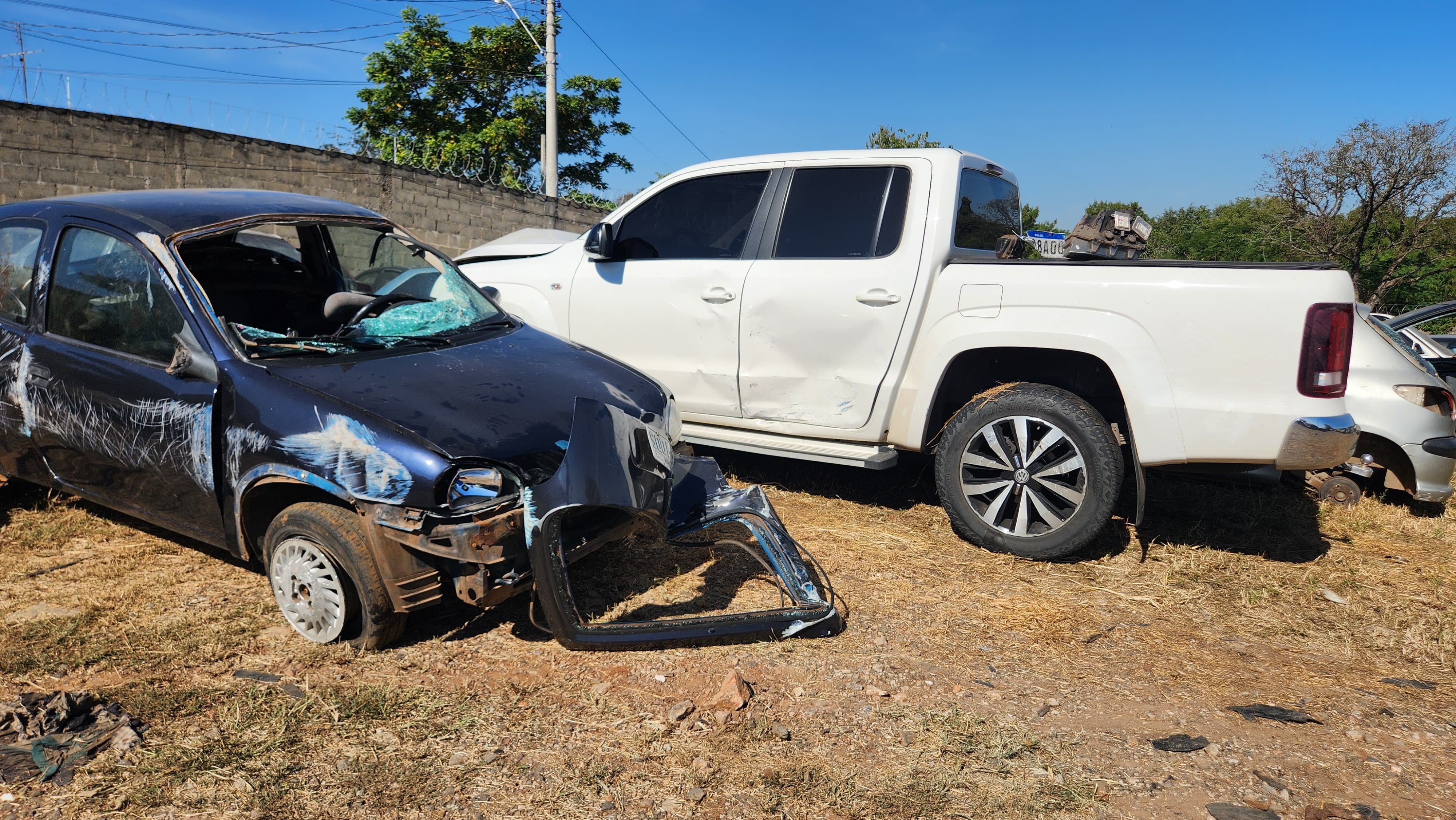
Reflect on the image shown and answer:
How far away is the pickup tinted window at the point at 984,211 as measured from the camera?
515 centimetres

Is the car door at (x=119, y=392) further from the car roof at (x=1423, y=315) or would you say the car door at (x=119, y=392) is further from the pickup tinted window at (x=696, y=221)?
the car roof at (x=1423, y=315)

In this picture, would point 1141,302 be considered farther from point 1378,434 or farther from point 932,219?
point 1378,434

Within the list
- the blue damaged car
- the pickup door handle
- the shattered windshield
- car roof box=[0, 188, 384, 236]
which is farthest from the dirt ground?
car roof box=[0, 188, 384, 236]

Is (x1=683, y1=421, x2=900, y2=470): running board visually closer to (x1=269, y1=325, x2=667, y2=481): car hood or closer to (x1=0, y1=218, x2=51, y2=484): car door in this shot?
(x1=269, y1=325, x2=667, y2=481): car hood

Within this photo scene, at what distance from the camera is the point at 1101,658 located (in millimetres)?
3639

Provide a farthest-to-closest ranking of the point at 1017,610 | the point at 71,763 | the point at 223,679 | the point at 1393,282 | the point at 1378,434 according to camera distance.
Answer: the point at 1393,282
the point at 1378,434
the point at 1017,610
the point at 223,679
the point at 71,763

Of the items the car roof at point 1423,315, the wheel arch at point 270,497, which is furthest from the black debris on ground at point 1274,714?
the car roof at point 1423,315

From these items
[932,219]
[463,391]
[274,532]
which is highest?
[932,219]

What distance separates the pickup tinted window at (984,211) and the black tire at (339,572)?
346 centimetres

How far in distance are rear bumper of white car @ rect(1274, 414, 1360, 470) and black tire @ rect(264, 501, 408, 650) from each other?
3.75m

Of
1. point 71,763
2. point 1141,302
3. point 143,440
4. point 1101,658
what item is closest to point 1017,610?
point 1101,658

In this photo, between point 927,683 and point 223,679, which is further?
point 927,683

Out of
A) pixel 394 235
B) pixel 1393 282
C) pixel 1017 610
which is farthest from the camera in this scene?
pixel 1393 282

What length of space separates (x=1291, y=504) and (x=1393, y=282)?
27.6 m
